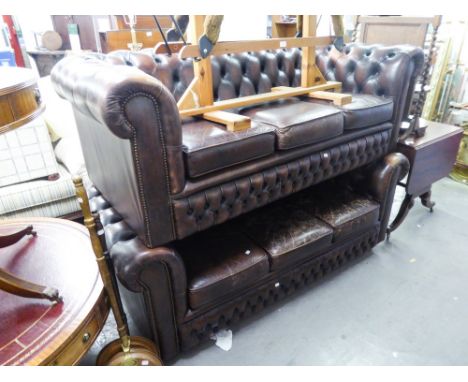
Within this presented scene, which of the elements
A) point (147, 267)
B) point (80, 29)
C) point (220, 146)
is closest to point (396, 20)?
point (220, 146)

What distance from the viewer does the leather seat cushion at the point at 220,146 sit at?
1167mm

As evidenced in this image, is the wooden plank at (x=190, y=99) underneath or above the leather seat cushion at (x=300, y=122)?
above

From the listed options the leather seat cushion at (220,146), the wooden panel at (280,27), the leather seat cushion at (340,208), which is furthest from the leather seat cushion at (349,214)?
the wooden panel at (280,27)

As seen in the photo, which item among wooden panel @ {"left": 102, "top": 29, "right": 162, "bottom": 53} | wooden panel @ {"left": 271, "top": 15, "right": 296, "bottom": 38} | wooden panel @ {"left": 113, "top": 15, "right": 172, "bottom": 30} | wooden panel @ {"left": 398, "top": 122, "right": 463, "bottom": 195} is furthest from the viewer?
wooden panel @ {"left": 271, "top": 15, "right": 296, "bottom": 38}

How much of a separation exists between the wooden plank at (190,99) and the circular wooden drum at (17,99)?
65 centimetres

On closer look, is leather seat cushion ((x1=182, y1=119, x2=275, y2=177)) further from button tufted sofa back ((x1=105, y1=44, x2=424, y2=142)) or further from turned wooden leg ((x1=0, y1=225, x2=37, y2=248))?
turned wooden leg ((x1=0, y1=225, x2=37, y2=248))

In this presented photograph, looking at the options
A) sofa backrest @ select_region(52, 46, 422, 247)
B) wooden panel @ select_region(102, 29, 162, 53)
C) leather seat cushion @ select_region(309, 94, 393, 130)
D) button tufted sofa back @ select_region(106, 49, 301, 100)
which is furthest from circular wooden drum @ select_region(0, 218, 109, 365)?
wooden panel @ select_region(102, 29, 162, 53)

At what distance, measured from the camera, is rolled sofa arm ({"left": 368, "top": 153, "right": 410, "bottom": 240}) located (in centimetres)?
187

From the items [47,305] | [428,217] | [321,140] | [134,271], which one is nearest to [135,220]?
[134,271]

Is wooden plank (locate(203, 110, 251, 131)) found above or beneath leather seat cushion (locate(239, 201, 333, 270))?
above

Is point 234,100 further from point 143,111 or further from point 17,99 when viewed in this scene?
point 17,99

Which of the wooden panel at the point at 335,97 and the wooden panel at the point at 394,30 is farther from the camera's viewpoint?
the wooden panel at the point at 394,30

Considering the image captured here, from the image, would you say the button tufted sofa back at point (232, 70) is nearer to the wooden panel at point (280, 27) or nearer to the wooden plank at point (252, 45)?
the wooden plank at point (252, 45)

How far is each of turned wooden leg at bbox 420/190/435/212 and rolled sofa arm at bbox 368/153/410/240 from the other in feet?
2.04
